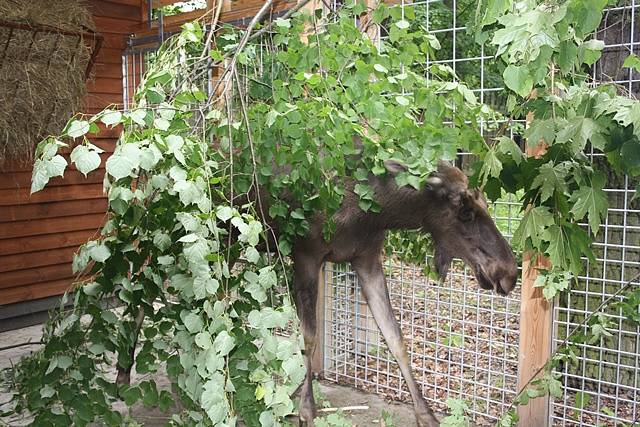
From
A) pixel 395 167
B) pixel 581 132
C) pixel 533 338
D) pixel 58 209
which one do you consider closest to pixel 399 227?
pixel 395 167

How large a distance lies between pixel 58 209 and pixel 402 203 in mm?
4394

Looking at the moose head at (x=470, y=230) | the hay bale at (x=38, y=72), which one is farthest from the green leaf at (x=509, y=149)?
the hay bale at (x=38, y=72)

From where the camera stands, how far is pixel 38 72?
18.1 ft

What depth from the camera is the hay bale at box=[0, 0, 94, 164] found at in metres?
5.30

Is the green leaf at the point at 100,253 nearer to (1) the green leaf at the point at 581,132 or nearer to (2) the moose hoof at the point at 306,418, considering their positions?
(1) the green leaf at the point at 581,132

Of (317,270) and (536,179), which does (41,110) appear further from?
(536,179)

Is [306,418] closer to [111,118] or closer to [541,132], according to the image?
[541,132]

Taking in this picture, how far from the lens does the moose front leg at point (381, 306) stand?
405 cm

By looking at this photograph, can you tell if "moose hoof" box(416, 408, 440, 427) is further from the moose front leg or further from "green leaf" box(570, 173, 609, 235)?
"green leaf" box(570, 173, 609, 235)

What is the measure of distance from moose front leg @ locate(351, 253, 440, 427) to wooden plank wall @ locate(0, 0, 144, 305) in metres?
3.41

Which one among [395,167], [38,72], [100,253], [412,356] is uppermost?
[38,72]

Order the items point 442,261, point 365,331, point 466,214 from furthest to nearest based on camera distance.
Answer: point 365,331
point 442,261
point 466,214

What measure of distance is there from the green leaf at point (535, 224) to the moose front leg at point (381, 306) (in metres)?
1.73

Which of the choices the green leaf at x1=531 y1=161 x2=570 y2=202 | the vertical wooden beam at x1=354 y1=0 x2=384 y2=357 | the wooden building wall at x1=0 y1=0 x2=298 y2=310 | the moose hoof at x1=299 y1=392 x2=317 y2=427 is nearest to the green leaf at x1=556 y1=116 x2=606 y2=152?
the green leaf at x1=531 y1=161 x2=570 y2=202
